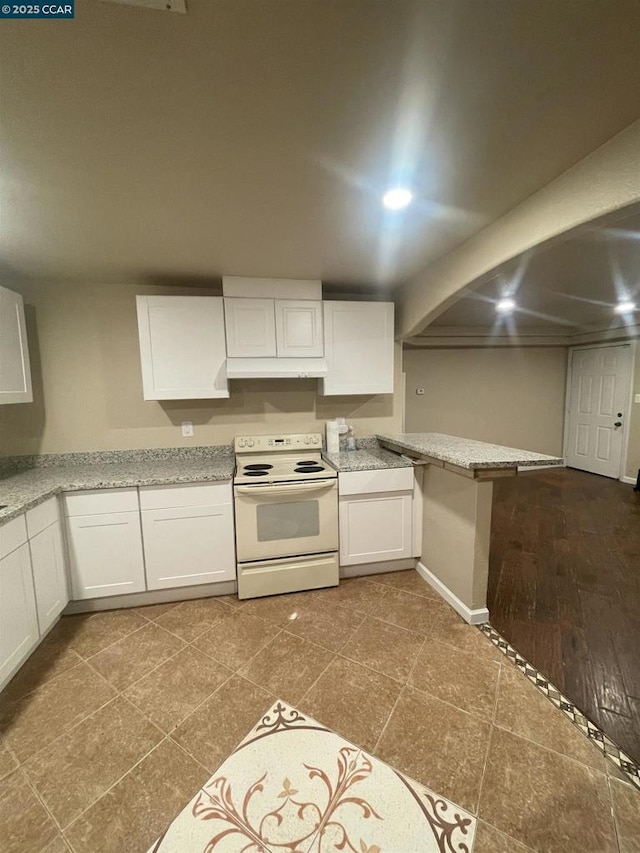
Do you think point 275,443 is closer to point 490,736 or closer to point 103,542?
point 103,542

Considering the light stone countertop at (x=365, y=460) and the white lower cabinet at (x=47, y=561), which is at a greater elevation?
the light stone countertop at (x=365, y=460)

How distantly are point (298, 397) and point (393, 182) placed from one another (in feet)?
5.90

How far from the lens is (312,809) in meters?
1.16

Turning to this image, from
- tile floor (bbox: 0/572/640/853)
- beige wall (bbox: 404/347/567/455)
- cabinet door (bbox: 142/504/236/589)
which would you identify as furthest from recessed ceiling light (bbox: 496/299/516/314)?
cabinet door (bbox: 142/504/236/589)

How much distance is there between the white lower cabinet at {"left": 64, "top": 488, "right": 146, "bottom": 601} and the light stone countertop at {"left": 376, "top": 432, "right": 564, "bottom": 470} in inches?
76.2

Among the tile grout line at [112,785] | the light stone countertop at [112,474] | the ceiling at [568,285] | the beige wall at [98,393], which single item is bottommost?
the tile grout line at [112,785]

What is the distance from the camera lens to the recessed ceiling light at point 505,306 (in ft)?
12.0

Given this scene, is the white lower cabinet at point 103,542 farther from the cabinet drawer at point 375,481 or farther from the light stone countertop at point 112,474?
the cabinet drawer at point 375,481

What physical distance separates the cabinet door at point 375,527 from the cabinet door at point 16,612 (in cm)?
185

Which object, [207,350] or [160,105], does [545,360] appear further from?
[160,105]

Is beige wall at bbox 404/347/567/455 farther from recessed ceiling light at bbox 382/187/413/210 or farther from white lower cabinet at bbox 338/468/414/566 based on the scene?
recessed ceiling light at bbox 382/187/413/210

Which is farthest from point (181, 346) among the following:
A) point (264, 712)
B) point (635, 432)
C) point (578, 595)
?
point (635, 432)

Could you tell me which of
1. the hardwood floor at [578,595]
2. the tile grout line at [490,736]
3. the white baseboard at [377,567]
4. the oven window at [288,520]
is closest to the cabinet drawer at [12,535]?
the oven window at [288,520]

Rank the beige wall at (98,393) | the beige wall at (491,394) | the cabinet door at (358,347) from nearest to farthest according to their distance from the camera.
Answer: the beige wall at (98,393)
the cabinet door at (358,347)
the beige wall at (491,394)
